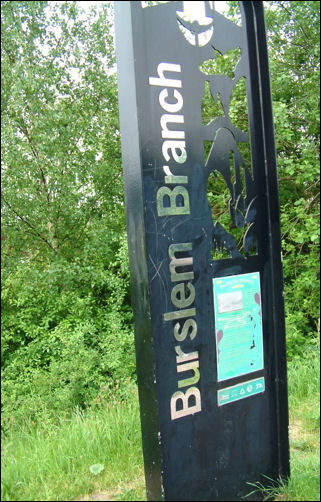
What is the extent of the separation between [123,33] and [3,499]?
6.63 feet

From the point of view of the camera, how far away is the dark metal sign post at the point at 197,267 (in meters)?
2.11

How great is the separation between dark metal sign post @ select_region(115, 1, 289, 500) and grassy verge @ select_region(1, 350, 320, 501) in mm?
171

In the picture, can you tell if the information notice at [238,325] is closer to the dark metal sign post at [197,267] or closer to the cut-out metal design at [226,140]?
the dark metal sign post at [197,267]

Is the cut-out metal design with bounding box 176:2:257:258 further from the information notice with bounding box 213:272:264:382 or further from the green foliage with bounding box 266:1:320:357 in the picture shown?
the green foliage with bounding box 266:1:320:357

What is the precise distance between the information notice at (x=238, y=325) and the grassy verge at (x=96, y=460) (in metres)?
0.64

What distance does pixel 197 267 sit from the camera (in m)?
2.28

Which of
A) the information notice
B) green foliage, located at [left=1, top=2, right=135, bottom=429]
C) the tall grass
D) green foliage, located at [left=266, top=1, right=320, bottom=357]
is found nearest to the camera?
the tall grass

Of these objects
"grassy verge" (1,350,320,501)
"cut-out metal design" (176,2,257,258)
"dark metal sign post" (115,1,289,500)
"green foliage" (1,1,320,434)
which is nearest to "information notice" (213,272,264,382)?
"dark metal sign post" (115,1,289,500)

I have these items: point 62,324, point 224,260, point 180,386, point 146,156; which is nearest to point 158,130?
point 146,156

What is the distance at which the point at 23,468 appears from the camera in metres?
2.06

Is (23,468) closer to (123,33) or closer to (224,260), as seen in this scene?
(224,260)

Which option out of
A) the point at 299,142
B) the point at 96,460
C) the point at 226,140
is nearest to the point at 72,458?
the point at 96,460

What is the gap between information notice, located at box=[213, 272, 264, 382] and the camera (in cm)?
237

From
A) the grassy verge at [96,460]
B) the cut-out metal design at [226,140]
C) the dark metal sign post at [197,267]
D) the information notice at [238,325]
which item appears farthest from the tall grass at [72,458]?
the cut-out metal design at [226,140]
